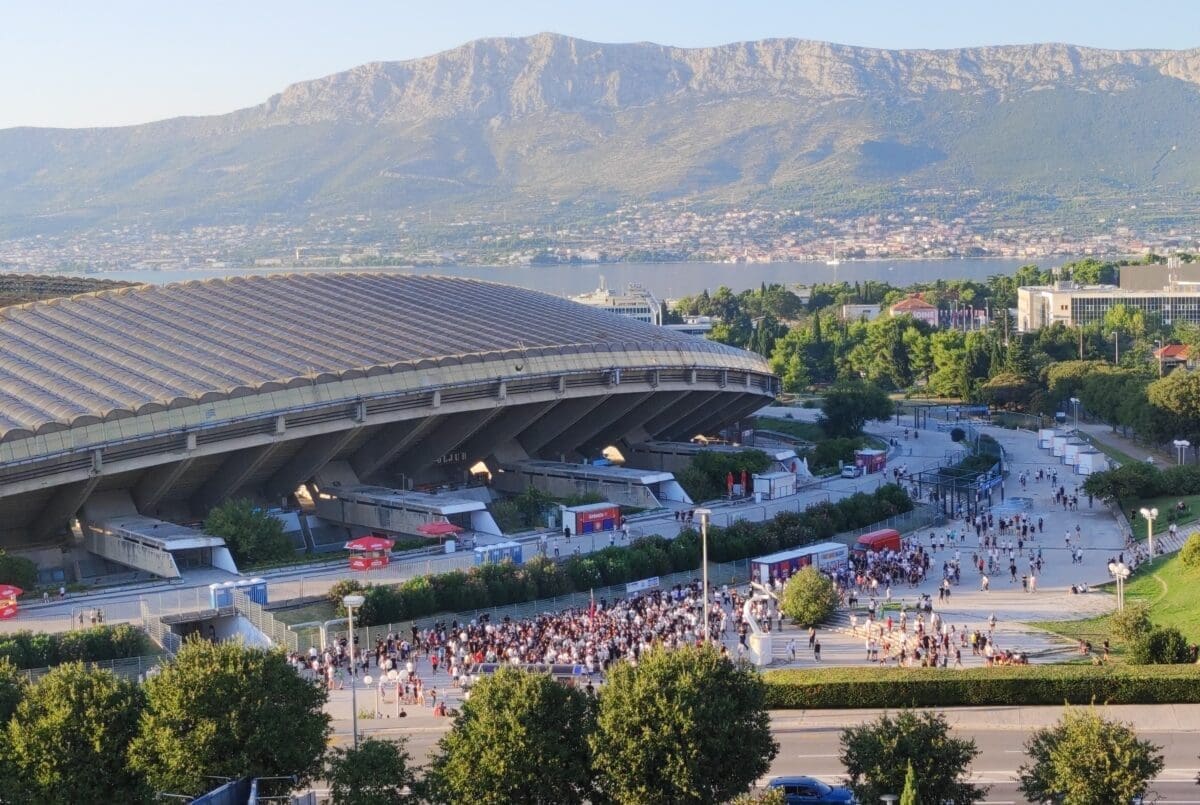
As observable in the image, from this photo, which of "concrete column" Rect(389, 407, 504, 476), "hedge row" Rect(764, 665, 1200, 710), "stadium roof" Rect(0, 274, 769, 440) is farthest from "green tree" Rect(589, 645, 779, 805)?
"concrete column" Rect(389, 407, 504, 476)

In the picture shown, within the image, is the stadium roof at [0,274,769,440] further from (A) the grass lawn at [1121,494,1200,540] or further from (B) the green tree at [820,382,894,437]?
(A) the grass lawn at [1121,494,1200,540]

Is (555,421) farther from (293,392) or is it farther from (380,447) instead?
(293,392)

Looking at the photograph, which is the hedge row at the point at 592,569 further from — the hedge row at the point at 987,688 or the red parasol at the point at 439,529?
the hedge row at the point at 987,688

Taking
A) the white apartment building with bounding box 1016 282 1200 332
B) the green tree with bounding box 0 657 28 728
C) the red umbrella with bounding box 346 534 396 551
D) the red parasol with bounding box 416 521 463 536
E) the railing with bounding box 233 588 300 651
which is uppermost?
the white apartment building with bounding box 1016 282 1200 332

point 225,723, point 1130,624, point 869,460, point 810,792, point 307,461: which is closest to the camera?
point 225,723

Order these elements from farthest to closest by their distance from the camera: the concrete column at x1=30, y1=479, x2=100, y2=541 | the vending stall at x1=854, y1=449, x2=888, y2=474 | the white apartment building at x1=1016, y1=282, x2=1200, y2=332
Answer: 1. the white apartment building at x1=1016, y1=282, x2=1200, y2=332
2. the vending stall at x1=854, y1=449, x2=888, y2=474
3. the concrete column at x1=30, y1=479, x2=100, y2=541

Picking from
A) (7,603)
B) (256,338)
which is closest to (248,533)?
(7,603)
